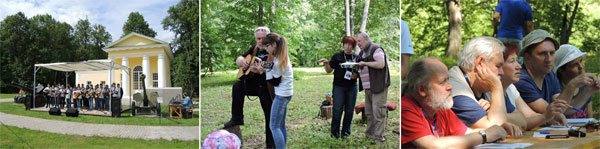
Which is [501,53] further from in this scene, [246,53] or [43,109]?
[43,109]

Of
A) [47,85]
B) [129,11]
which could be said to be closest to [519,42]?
[129,11]

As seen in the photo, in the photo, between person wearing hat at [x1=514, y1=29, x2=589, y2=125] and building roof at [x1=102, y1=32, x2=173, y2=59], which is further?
person wearing hat at [x1=514, y1=29, x2=589, y2=125]

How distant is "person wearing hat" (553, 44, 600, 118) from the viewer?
21.4 ft

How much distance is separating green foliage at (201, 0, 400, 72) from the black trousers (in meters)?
0.24

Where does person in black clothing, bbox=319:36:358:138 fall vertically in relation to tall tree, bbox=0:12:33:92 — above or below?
below

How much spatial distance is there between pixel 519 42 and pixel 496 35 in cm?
28

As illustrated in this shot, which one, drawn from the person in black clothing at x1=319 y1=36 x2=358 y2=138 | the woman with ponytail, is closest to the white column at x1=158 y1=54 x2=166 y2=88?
the woman with ponytail

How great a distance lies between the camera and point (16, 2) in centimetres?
556

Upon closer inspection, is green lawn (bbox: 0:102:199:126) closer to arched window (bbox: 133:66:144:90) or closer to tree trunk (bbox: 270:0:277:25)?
arched window (bbox: 133:66:144:90)

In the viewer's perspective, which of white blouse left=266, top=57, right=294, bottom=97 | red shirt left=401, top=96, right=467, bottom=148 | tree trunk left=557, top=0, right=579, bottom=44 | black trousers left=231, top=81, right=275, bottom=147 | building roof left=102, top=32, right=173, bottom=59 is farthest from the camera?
tree trunk left=557, top=0, right=579, bottom=44

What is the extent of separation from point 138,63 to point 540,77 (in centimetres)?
441

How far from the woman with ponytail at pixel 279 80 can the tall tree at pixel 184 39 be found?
3.53 ft

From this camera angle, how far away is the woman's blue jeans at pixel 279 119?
484 centimetres

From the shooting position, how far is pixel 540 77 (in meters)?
6.02
